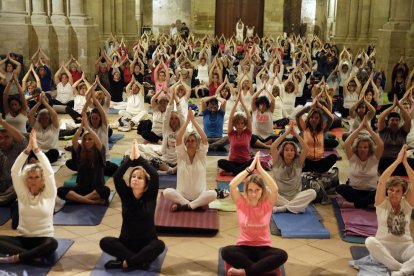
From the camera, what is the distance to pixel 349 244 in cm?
709

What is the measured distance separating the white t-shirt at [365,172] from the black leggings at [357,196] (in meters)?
0.13

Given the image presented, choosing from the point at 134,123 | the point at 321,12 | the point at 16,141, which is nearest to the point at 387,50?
the point at 134,123

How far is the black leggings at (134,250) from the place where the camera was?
611 cm

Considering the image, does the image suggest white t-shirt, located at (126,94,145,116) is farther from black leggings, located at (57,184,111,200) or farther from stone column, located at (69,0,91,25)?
stone column, located at (69,0,91,25)

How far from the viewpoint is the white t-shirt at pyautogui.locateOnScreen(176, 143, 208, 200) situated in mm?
7844

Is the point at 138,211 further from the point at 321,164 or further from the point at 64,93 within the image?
the point at 64,93

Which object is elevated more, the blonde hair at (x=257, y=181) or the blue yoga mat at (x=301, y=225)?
the blonde hair at (x=257, y=181)

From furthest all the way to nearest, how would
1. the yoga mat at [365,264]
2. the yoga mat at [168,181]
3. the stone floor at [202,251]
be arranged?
the yoga mat at [168,181] → the stone floor at [202,251] → the yoga mat at [365,264]

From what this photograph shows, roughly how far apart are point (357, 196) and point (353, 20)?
18.4 m

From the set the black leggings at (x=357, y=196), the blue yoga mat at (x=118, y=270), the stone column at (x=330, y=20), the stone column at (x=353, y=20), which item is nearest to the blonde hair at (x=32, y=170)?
the blue yoga mat at (x=118, y=270)

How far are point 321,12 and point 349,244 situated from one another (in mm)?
32330

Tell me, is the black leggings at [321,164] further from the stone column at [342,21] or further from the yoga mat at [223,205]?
the stone column at [342,21]

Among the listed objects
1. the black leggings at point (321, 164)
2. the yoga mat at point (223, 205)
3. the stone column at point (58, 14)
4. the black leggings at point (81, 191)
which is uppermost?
the stone column at point (58, 14)

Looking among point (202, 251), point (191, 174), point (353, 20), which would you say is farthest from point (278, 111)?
point (353, 20)
